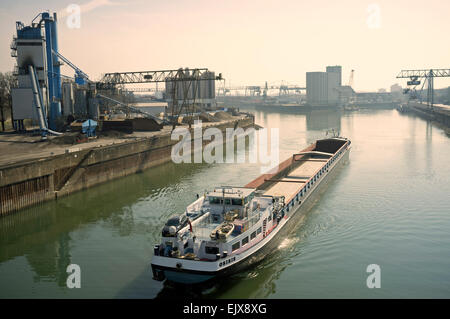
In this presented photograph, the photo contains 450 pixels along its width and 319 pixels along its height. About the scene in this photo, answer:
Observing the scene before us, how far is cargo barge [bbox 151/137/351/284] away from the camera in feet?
54.2

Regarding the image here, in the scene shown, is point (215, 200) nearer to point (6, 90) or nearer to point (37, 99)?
point (37, 99)

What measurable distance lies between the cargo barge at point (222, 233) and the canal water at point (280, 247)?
82 cm

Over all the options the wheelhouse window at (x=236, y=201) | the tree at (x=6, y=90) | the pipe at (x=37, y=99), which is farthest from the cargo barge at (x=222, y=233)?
the tree at (x=6, y=90)

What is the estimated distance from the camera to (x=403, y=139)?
65438mm

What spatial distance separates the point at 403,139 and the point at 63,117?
50.8 meters

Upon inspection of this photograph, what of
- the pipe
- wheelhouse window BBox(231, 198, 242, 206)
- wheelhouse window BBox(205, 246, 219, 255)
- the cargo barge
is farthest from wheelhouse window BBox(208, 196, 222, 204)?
the pipe

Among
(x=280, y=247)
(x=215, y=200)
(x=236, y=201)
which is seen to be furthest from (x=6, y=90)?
(x=280, y=247)

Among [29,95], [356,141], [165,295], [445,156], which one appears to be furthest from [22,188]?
[356,141]

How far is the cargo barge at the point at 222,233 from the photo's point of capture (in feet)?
54.2

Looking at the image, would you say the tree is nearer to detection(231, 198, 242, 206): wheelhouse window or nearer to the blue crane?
the blue crane

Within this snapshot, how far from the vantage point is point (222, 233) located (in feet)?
56.6

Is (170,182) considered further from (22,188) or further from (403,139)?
(403,139)

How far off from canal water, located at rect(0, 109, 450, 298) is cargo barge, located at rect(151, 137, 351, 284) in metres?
0.82

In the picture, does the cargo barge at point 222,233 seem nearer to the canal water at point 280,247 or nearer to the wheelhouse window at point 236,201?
the wheelhouse window at point 236,201
